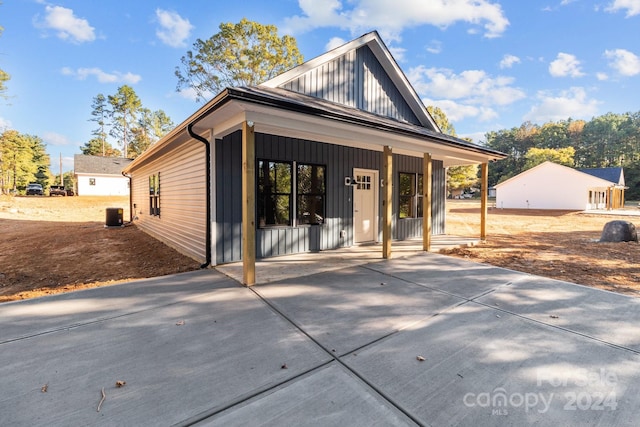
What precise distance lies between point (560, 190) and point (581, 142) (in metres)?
40.5

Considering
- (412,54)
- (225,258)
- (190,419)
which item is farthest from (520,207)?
(190,419)

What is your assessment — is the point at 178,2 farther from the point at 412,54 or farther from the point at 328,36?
the point at 412,54

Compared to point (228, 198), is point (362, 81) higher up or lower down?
higher up

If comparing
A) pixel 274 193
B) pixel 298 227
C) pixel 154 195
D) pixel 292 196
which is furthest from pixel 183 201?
pixel 154 195

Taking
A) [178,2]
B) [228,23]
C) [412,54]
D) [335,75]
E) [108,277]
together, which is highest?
[228,23]

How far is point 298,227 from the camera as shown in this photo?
6.98 meters

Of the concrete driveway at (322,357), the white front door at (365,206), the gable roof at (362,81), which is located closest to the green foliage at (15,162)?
the gable roof at (362,81)

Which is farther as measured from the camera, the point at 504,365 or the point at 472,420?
the point at 504,365

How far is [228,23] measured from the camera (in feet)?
69.7

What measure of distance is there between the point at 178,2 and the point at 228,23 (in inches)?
422

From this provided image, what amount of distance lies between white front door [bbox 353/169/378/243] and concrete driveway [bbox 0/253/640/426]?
13.6 ft

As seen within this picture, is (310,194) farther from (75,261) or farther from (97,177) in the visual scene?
(97,177)

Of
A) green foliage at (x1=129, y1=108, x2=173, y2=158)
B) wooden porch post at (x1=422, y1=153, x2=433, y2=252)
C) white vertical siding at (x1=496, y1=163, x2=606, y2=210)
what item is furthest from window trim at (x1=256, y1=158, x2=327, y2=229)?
green foliage at (x1=129, y1=108, x2=173, y2=158)

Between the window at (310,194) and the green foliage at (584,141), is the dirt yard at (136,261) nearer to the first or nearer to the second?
the window at (310,194)
